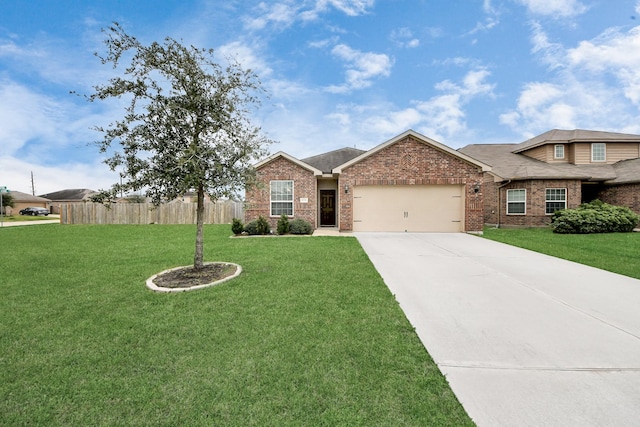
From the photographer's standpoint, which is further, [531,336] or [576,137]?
[576,137]

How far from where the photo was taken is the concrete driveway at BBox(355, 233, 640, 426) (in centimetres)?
221

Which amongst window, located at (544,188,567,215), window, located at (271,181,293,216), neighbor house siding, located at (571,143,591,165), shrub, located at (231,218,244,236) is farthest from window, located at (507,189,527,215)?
shrub, located at (231,218,244,236)

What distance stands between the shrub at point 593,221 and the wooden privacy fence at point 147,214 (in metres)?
19.8

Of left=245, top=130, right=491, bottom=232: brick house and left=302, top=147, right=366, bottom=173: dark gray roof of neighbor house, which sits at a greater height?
left=302, top=147, right=366, bottom=173: dark gray roof of neighbor house

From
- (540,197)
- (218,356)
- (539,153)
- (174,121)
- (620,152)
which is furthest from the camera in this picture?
(539,153)

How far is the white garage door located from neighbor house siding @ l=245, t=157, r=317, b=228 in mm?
2235

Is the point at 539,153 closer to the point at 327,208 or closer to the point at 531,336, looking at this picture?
the point at 327,208

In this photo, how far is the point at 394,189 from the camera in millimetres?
13594

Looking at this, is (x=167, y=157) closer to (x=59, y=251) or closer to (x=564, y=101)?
(x=59, y=251)

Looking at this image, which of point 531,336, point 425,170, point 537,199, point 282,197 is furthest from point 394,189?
point 531,336

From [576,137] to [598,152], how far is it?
1.82 metres

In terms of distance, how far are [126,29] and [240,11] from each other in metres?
7.37

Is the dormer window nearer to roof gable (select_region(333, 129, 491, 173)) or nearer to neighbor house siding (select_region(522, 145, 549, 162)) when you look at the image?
neighbor house siding (select_region(522, 145, 549, 162))

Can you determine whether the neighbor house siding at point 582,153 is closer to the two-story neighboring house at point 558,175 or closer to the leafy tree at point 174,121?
the two-story neighboring house at point 558,175
